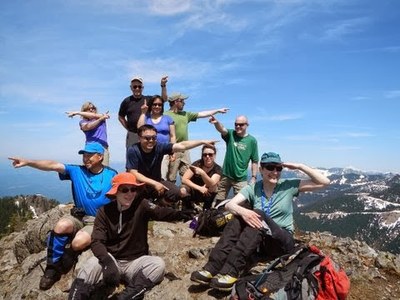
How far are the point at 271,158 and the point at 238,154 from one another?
Result: 5.11m

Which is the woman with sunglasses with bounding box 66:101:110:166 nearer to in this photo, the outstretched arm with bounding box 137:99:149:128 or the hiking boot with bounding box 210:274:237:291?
the outstretched arm with bounding box 137:99:149:128

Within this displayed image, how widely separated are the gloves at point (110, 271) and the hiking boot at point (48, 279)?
2.59m

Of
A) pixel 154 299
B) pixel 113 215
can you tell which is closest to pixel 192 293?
pixel 154 299

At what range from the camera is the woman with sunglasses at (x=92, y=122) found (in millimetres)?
13609

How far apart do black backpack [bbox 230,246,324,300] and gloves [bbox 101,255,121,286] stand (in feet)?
8.78

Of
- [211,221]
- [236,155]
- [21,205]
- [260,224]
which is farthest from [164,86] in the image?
[21,205]

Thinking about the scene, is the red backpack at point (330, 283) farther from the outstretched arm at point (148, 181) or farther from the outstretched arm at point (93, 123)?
the outstretched arm at point (93, 123)

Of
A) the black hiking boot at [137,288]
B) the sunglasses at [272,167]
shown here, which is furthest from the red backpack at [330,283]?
the black hiking boot at [137,288]

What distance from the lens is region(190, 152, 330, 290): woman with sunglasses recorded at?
7359 millimetres

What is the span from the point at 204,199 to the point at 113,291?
4808mm

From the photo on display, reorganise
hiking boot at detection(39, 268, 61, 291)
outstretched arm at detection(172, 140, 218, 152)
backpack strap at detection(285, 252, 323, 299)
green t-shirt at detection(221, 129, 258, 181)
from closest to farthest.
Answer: backpack strap at detection(285, 252, 323, 299)
hiking boot at detection(39, 268, 61, 291)
outstretched arm at detection(172, 140, 218, 152)
green t-shirt at detection(221, 129, 258, 181)

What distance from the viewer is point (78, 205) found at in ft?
31.1

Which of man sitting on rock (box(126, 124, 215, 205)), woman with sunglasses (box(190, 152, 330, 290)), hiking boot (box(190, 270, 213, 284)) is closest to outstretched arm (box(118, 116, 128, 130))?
man sitting on rock (box(126, 124, 215, 205))

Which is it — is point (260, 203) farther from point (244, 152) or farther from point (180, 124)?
point (180, 124)
